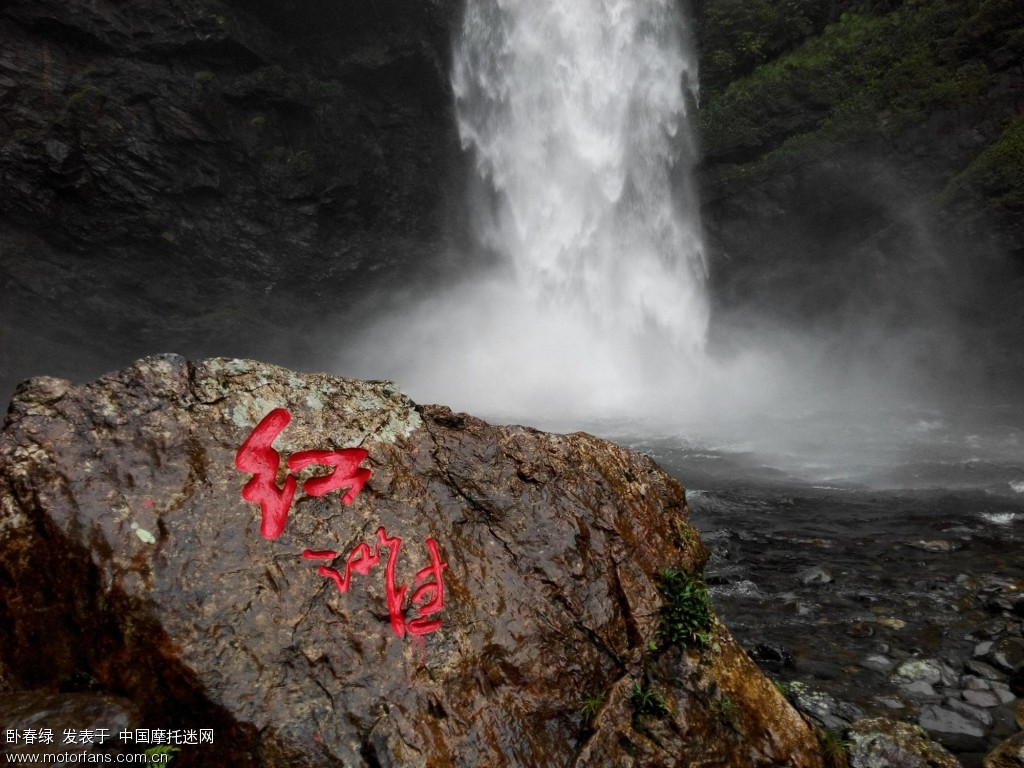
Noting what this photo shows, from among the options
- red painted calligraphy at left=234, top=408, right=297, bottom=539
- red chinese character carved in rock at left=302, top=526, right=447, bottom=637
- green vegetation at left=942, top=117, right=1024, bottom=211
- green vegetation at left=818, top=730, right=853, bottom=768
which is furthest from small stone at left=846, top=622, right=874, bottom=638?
green vegetation at left=942, top=117, right=1024, bottom=211

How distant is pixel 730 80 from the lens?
2036cm

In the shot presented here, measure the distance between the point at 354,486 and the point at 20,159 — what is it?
17.1 m

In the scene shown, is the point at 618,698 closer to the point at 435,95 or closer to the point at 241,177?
the point at 241,177

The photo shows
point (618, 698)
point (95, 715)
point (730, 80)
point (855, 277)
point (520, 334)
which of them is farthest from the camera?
point (520, 334)

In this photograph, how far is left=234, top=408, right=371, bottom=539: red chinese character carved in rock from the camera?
300 cm

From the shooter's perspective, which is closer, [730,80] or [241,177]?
[241,177]

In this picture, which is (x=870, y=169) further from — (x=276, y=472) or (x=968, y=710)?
(x=276, y=472)

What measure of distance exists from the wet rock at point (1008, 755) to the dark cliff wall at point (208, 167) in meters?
19.6

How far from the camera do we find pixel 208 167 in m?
17.0

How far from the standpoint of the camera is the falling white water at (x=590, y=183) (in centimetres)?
1998

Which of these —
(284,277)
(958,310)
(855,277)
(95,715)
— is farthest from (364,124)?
Result: (95,715)

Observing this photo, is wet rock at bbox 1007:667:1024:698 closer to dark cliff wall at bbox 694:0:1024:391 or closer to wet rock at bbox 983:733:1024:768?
wet rock at bbox 983:733:1024:768

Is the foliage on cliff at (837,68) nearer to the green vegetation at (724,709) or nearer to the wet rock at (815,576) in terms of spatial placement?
the wet rock at (815,576)

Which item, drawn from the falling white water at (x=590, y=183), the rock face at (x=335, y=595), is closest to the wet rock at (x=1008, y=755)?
the rock face at (x=335, y=595)
